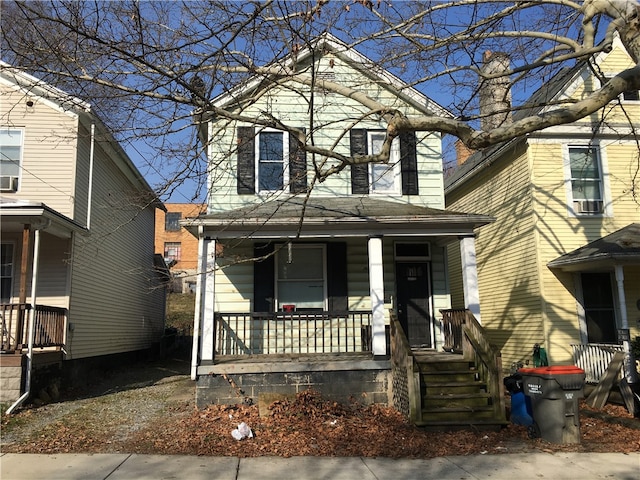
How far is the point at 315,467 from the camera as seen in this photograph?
20.2 feet

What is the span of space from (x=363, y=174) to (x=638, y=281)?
6962 millimetres

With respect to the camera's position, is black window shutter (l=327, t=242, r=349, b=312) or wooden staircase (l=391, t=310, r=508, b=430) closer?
wooden staircase (l=391, t=310, r=508, b=430)

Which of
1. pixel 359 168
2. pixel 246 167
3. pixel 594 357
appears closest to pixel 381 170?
pixel 359 168

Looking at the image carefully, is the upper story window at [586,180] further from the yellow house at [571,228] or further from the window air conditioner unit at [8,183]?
the window air conditioner unit at [8,183]

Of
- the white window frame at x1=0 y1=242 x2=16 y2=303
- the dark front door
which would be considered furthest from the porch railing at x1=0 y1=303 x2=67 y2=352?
the dark front door

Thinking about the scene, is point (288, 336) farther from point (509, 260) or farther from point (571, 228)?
point (571, 228)

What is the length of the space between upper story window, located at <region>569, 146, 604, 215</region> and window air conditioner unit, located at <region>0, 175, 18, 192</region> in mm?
13017

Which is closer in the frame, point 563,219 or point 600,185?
point 563,219

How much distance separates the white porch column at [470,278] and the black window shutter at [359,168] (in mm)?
2689

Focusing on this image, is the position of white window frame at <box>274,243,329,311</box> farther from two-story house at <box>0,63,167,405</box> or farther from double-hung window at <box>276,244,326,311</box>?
two-story house at <box>0,63,167,405</box>

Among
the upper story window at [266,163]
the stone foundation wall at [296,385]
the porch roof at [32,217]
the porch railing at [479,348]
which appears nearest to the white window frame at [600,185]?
the porch railing at [479,348]

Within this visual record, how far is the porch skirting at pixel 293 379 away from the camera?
8648mm

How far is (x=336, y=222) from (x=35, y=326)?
5.95 m

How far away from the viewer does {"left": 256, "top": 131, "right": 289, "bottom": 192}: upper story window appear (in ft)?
37.2
